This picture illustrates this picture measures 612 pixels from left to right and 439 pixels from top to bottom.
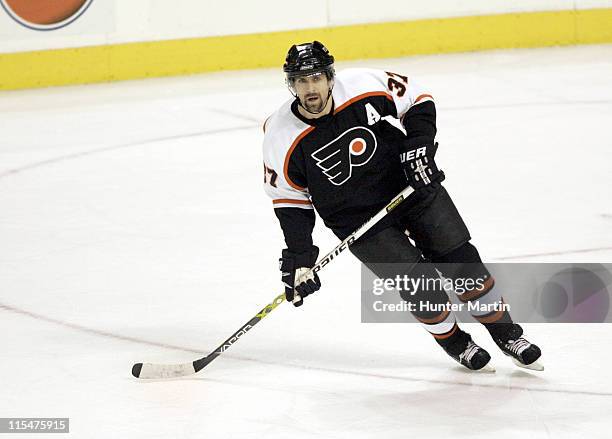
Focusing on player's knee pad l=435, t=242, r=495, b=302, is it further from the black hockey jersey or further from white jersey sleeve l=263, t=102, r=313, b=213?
white jersey sleeve l=263, t=102, r=313, b=213

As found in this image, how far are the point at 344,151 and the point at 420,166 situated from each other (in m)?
0.21

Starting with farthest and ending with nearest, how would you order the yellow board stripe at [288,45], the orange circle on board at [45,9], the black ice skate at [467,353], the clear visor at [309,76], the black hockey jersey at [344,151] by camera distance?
the yellow board stripe at [288,45], the orange circle on board at [45,9], the black ice skate at [467,353], the black hockey jersey at [344,151], the clear visor at [309,76]

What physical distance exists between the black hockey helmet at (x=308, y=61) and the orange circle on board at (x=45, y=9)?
532 centimetres

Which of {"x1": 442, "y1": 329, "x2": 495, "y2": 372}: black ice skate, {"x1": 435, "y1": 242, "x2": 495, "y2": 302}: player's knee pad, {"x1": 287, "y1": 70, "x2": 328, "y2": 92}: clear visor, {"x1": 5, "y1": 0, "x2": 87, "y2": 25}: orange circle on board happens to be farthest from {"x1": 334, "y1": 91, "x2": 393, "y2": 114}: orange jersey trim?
{"x1": 5, "y1": 0, "x2": 87, "y2": 25}: orange circle on board

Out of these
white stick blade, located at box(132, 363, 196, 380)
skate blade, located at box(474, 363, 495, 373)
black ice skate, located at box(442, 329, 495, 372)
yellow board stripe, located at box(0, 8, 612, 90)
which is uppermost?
black ice skate, located at box(442, 329, 495, 372)

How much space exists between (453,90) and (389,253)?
4.72 meters

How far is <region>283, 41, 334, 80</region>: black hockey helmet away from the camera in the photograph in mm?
2959

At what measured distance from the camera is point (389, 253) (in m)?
3.12

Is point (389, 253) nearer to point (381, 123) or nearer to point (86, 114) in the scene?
point (381, 123)

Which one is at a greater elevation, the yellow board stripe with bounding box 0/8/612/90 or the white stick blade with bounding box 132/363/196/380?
the white stick blade with bounding box 132/363/196/380

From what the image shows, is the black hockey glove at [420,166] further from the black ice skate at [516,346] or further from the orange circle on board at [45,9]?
the orange circle on board at [45,9]

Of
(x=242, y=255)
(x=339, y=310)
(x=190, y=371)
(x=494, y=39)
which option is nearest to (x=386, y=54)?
(x=494, y=39)

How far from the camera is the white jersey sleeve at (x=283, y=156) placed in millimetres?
3057

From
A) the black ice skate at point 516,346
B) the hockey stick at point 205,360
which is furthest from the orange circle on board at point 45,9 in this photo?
the black ice skate at point 516,346
